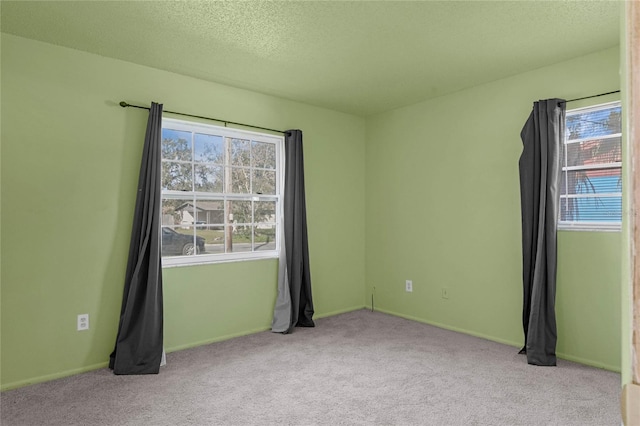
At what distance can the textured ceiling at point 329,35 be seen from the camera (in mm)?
2543

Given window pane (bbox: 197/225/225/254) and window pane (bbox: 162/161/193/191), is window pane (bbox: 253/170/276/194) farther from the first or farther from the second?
window pane (bbox: 162/161/193/191)

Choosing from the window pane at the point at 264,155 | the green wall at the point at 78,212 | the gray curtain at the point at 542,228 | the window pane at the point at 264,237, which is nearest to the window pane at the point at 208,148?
the green wall at the point at 78,212

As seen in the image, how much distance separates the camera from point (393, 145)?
4.87 meters

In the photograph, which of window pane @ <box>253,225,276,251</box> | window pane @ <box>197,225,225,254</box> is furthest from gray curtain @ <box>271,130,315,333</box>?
window pane @ <box>197,225,225,254</box>

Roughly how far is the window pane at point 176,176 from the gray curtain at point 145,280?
0.93 ft

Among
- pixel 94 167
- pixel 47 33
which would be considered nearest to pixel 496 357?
pixel 94 167

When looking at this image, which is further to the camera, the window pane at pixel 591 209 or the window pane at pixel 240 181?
the window pane at pixel 240 181

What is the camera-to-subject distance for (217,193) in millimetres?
3955

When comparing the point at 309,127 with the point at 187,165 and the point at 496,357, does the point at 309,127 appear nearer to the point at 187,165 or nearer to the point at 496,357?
the point at 187,165

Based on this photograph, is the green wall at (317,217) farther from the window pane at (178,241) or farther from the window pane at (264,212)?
the window pane at (264,212)

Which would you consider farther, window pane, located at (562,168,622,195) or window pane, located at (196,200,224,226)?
window pane, located at (196,200,224,226)

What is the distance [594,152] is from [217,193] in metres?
3.31

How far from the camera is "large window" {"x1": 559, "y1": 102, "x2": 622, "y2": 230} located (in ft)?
10.5

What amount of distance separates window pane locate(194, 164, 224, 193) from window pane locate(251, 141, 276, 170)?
1.40ft
